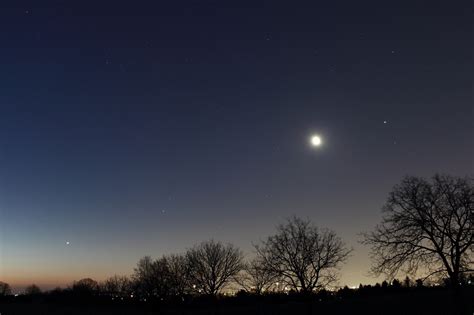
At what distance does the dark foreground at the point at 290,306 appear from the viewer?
36997 millimetres

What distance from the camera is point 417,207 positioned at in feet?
84.6

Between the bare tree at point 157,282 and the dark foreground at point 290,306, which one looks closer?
the dark foreground at point 290,306

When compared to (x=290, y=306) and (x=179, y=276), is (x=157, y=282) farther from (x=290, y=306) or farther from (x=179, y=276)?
(x=290, y=306)

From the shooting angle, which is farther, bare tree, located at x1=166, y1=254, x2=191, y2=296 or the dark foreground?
bare tree, located at x1=166, y1=254, x2=191, y2=296

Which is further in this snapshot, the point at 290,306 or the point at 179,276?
the point at 179,276

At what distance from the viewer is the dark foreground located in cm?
3700

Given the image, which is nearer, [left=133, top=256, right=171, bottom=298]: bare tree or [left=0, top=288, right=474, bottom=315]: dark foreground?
[left=0, top=288, right=474, bottom=315]: dark foreground

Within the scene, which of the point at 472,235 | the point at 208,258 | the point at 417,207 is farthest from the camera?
the point at 208,258

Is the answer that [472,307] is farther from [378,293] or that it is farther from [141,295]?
→ [141,295]

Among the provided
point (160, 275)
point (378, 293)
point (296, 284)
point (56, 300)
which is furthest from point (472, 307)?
point (56, 300)

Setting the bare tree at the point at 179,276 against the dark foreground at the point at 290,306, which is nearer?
the dark foreground at the point at 290,306

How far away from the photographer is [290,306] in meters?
46.7

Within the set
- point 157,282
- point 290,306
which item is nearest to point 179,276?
point 157,282

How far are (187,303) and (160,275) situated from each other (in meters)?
18.2
